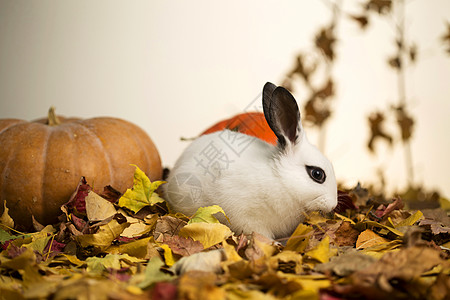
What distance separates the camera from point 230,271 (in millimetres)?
1021

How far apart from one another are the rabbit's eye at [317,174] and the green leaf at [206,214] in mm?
338

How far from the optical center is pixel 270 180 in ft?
4.64

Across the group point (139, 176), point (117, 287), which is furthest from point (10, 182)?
point (117, 287)

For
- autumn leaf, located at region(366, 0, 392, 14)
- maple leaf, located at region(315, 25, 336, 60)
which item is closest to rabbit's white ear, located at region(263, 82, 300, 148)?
maple leaf, located at region(315, 25, 336, 60)

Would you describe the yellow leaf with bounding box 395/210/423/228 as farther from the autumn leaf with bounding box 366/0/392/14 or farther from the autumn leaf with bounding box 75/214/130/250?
the autumn leaf with bounding box 366/0/392/14

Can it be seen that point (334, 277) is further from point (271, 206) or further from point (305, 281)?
point (271, 206)

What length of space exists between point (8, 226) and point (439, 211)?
1.81 meters

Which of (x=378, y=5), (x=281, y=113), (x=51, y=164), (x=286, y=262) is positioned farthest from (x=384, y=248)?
(x=378, y=5)

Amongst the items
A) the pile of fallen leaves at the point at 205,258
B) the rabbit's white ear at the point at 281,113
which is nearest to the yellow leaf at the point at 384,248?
the pile of fallen leaves at the point at 205,258

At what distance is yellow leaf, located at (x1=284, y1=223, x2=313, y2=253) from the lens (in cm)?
124

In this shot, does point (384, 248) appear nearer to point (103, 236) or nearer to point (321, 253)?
point (321, 253)

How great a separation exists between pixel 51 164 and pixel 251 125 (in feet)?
3.05

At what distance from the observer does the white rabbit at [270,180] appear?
1.41 m

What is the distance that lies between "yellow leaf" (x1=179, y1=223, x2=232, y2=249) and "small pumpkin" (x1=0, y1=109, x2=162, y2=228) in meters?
0.68
